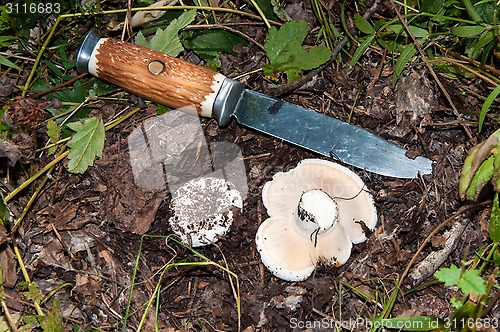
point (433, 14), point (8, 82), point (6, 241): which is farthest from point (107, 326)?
point (433, 14)

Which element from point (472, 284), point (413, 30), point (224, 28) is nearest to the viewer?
point (472, 284)

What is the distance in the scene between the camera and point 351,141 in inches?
87.5

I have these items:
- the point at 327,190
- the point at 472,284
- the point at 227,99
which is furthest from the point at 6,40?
the point at 472,284

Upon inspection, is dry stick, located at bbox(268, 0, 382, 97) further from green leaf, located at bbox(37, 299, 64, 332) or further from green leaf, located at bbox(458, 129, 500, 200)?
green leaf, located at bbox(37, 299, 64, 332)

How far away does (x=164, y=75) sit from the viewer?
2184 millimetres

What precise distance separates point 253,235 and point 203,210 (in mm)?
226

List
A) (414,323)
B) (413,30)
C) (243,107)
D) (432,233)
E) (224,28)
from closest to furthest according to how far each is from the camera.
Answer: (414,323) < (432,233) < (243,107) < (413,30) < (224,28)

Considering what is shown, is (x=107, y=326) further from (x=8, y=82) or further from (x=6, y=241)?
(x=8, y=82)

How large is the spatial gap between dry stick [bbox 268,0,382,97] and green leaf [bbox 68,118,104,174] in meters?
0.74

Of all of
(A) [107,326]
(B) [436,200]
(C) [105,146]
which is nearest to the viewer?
(A) [107,326]

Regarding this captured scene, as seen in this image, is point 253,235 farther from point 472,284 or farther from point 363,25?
point 363,25

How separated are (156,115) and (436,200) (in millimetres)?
1213

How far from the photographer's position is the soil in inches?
81.9

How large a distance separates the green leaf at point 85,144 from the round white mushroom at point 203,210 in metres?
0.39
